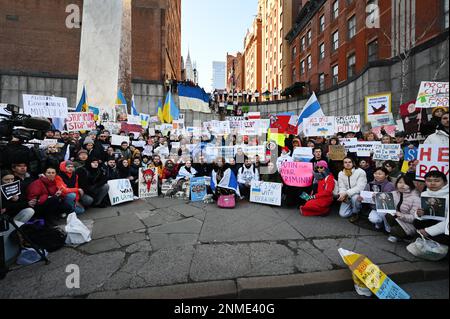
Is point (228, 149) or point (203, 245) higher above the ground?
point (228, 149)

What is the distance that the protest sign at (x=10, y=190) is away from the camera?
316 centimetres

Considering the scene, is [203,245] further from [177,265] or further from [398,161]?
[398,161]

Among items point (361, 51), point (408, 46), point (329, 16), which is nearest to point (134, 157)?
point (408, 46)

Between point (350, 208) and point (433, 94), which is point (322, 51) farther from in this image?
point (350, 208)

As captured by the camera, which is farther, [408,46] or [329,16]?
[329,16]

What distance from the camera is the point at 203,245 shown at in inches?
135

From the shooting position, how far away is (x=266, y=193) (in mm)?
5625

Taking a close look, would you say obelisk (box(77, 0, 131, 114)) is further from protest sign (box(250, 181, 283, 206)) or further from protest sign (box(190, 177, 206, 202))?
protest sign (box(250, 181, 283, 206))

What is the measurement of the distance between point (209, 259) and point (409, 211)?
3.20 metres

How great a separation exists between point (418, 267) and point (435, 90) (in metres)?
3.73

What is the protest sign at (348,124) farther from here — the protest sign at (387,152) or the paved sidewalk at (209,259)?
the paved sidewalk at (209,259)

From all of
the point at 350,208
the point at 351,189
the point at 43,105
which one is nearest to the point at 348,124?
the point at 351,189

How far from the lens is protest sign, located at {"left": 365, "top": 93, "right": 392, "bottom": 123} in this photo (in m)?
6.32

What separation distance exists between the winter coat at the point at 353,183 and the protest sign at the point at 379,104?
9.91ft
